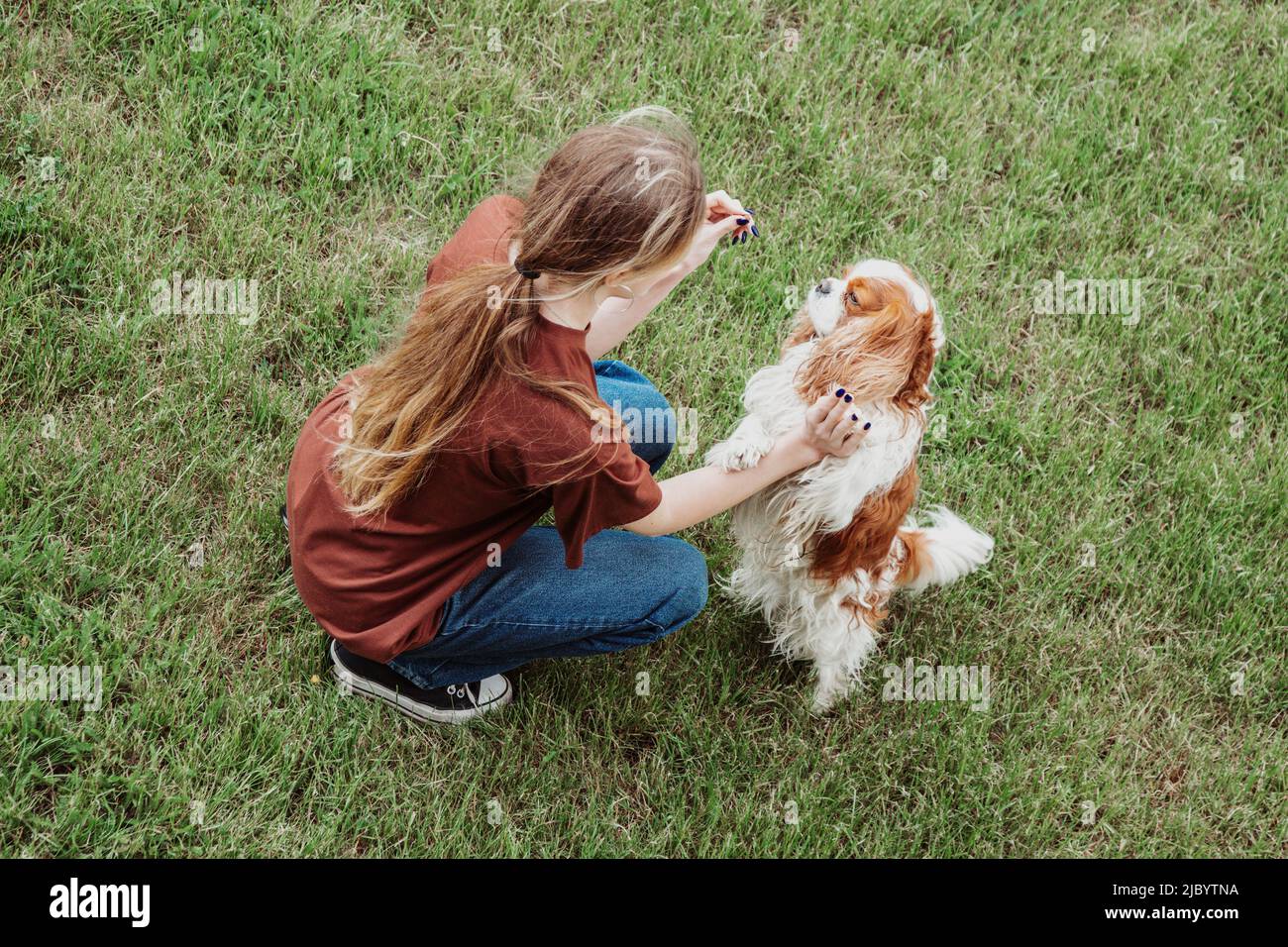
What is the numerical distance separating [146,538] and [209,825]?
92cm

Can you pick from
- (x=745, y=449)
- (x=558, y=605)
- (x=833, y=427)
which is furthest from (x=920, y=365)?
(x=558, y=605)

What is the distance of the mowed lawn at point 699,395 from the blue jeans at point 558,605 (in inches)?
12.8

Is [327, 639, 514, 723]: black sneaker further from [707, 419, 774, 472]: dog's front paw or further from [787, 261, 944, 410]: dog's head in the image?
[787, 261, 944, 410]: dog's head

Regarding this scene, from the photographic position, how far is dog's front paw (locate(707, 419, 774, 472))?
2.75 m

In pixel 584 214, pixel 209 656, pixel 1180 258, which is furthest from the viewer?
pixel 1180 258

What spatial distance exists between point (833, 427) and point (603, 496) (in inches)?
23.6

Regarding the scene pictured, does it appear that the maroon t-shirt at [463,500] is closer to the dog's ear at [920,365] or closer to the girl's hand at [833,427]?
the girl's hand at [833,427]

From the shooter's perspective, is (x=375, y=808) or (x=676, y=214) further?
(x=375, y=808)

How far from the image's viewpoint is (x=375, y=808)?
3.07 m

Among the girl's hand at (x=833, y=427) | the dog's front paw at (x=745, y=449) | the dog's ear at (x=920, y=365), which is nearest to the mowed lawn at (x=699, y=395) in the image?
the dog's front paw at (x=745, y=449)

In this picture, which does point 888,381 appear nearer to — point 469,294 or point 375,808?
point 469,294

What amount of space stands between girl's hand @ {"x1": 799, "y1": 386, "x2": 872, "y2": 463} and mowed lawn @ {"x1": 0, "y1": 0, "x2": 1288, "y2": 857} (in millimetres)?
1046

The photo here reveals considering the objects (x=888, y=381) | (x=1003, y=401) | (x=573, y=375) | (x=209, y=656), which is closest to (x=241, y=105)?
(x=209, y=656)

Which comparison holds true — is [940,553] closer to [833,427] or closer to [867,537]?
[867,537]
